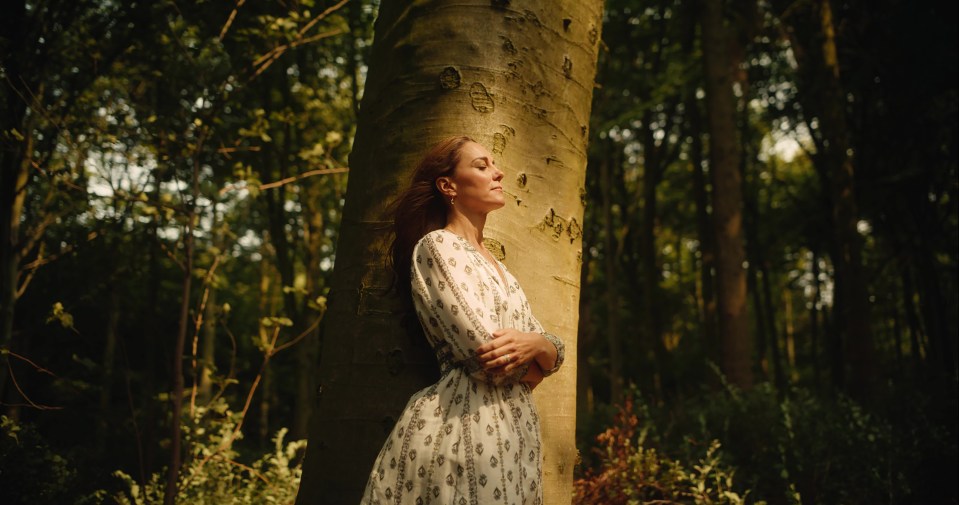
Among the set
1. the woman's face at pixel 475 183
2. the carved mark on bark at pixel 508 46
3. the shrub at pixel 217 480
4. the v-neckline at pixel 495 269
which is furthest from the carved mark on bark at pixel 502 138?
the shrub at pixel 217 480

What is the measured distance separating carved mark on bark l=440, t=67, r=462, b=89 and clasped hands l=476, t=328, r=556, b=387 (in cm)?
111

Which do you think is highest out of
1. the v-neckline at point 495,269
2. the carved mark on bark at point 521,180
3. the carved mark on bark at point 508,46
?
the carved mark on bark at point 508,46

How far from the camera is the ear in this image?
7.98 ft

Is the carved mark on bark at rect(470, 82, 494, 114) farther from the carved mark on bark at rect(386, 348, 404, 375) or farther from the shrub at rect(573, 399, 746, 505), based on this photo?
the shrub at rect(573, 399, 746, 505)

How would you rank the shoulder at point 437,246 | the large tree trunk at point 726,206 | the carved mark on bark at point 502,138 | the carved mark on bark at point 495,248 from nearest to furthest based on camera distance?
the shoulder at point 437,246 → the carved mark on bark at point 495,248 → the carved mark on bark at point 502,138 → the large tree trunk at point 726,206

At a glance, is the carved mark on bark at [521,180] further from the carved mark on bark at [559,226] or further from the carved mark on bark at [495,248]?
the carved mark on bark at [495,248]

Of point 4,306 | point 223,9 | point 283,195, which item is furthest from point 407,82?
point 283,195

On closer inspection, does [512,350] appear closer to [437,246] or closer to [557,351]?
[557,351]

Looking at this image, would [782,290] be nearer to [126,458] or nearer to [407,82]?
[126,458]

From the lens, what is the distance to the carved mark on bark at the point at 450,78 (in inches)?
106

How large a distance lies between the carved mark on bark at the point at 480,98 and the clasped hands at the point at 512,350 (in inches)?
39.9

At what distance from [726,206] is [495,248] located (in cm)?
713

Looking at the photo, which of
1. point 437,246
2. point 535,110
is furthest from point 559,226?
point 437,246

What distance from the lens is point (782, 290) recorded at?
27.3 metres
